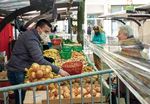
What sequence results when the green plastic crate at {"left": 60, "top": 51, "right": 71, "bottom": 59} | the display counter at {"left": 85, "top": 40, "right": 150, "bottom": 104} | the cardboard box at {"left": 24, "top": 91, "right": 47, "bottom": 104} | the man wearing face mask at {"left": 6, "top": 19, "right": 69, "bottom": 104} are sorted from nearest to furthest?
the display counter at {"left": 85, "top": 40, "right": 150, "bottom": 104} → the cardboard box at {"left": 24, "top": 91, "right": 47, "bottom": 104} → the man wearing face mask at {"left": 6, "top": 19, "right": 69, "bottom": 104} → the green plastic crate at {"left": 60, "top": 51, "right": 71, "bottom": 59}

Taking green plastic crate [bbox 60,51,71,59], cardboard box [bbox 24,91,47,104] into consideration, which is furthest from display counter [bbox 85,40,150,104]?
green plastic crate [bbox 60,51,71,59]

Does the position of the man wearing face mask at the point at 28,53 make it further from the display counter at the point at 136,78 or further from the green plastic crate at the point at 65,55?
the green plastic crate at the point at 65,55

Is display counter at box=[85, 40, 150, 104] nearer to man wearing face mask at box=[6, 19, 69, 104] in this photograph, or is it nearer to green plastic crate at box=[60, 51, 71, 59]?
man wearing face mask at box=[6, 19, 69, 104]

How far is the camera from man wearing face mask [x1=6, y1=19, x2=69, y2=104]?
4707 millimetres

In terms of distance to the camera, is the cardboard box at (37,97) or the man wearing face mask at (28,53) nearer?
the cardboard box at (37,97)

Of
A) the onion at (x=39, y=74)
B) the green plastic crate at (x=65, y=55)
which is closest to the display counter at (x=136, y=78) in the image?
the onion at (x=39, y=74)

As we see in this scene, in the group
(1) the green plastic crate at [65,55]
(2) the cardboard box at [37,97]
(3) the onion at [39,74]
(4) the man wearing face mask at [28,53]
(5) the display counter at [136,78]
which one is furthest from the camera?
(1) the green plastic crate at [65,55]

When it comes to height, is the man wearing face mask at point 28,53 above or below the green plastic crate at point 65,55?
above

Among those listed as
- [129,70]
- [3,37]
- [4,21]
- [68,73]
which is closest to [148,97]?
[129,70]

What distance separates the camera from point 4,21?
5.63m

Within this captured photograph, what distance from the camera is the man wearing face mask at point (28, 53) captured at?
4.71 meters

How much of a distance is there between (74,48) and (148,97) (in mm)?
7256

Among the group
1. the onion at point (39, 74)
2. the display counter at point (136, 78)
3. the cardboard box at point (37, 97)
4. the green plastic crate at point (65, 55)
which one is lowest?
the green plastic crate at point (65, 55)

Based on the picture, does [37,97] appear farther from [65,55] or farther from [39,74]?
[65,55]
